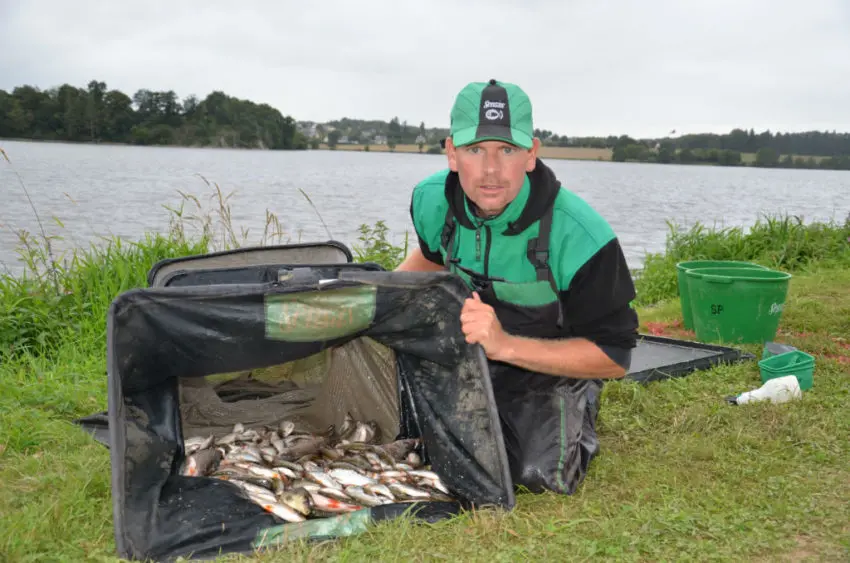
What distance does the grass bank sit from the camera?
2783 millimetres

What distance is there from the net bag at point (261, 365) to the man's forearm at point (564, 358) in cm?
21

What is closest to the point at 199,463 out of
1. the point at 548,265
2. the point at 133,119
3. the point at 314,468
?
the point at 314,468

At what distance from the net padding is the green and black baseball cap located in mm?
1180

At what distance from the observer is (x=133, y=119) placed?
131 ft

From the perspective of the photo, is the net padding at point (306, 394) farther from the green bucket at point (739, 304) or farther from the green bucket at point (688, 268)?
the green bucket at point (688, 268)

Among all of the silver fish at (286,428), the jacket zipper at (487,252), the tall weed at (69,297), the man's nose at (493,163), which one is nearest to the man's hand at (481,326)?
the jacket zipper at (487,252)

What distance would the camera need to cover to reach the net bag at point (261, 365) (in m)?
2.77

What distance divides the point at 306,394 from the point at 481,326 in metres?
1.49

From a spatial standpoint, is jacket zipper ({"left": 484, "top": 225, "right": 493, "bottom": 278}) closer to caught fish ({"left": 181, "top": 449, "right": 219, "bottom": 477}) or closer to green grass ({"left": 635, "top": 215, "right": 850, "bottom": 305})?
caught fish ({"left": 181, "top": 449, "right": 219, "bottom": 477})

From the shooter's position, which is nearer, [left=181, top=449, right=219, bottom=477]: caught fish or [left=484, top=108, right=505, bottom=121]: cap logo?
[left=484, top=108, right=505, bottom=121]: cap logo

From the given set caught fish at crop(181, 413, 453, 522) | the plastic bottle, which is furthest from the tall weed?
the plastic bottle

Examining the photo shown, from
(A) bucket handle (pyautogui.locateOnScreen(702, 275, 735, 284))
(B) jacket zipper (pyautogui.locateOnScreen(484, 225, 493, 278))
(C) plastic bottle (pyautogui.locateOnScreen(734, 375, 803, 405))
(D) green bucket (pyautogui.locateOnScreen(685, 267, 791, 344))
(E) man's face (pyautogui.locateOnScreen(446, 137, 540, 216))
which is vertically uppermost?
(E) man's face (pyautogui.locateOnScreen(446, 137, 540, 216))

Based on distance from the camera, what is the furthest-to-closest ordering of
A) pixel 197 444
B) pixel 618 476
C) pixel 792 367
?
pixel 792 367 < pixel 197 444 < pixel 618 476

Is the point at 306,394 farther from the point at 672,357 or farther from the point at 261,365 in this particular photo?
the point at 672,357
